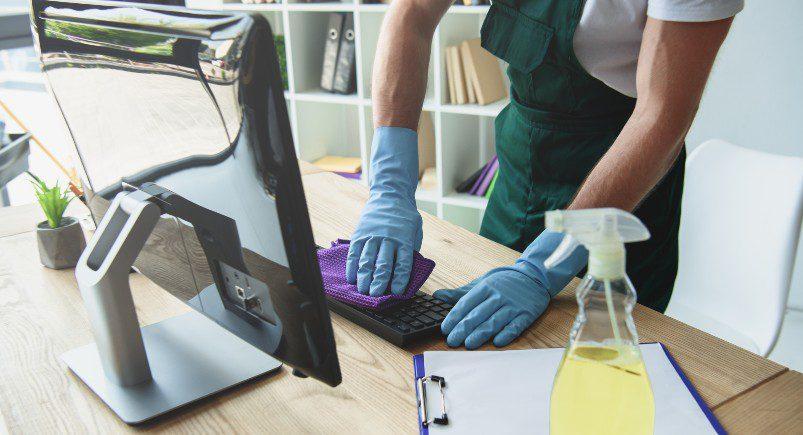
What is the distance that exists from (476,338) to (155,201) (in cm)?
46

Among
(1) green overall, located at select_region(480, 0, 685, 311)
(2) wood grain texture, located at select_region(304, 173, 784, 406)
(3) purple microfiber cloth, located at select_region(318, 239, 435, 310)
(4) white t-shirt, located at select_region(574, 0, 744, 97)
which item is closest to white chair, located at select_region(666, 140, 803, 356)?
(1) green overall, located at select_region(480, 0, 685, 311)

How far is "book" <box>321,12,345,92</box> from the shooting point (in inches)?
127

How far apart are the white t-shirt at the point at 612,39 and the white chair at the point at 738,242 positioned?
497 mm

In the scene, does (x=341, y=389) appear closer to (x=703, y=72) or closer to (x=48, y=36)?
(x=48, y=36)

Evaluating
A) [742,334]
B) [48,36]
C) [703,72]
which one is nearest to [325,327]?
[48,36]

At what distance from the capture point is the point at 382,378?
93 cm

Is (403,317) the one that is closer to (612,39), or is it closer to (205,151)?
(205,151)

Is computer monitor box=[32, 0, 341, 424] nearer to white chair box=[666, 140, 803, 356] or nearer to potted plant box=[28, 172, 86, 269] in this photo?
potted plant box=[28, 172, 86, 269]

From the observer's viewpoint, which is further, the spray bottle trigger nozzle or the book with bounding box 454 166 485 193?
the book with bounding box 454 166 485 193

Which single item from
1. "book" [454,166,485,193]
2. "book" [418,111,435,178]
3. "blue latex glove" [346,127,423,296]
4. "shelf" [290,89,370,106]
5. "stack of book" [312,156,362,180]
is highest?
"blue latex glove" [346,127,423,296]

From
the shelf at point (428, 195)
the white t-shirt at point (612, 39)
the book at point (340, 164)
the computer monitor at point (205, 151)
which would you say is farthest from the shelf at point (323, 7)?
the computer monitor at point (205, 151)

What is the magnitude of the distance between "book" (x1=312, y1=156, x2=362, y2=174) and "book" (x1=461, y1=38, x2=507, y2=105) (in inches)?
32.9

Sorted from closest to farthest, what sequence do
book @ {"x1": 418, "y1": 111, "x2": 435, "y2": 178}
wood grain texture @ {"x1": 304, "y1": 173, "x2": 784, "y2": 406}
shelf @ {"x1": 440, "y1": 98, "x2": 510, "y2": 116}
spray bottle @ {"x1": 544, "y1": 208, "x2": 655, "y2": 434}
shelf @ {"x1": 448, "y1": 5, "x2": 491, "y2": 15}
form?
spray bottle @ {"x1": 544, "y1": 208, "x2": 655, "y2": 434}, wood grain texture @ {"x1": 304, "y1": 173, "x2": 784, "y2": 406}, shelf @ {"x1": 448, "y1": 5, "x2": 491, "y2": 15}, shelf @ {"x1": 440, "y1": 98, "x2": 510, "y2": 116}, book @ {"x1": 418, "y1": 111, "x2": 435, "y2": 178}

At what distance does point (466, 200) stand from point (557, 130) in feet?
5.05
